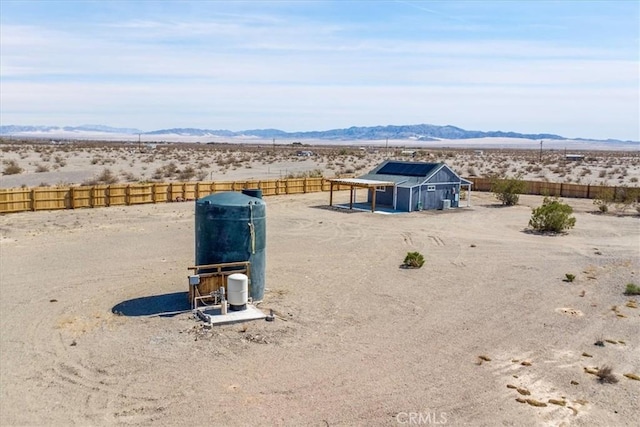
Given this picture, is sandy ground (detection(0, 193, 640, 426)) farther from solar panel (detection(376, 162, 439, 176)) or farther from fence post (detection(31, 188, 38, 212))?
solar panel (detection(376, 162, 439, 176))

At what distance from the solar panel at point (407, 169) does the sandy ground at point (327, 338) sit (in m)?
12.7

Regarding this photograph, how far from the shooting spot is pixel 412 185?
1378 inches

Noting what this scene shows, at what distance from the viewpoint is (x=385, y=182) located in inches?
1405

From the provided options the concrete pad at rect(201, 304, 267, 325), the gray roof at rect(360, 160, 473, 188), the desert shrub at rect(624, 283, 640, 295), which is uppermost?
the gray roof at rect(360, 160, 473, 188)

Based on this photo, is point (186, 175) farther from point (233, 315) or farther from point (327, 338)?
point (327, 338)

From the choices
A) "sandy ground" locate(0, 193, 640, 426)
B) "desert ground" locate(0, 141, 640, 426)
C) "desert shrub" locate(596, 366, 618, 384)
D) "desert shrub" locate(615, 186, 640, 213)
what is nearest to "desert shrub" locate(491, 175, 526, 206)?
"desert shrub" locate(615, 186, 640, 213)

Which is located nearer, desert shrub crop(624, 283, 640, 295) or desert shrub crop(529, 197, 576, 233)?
desert shrub crop(624, 283, 640, 295)

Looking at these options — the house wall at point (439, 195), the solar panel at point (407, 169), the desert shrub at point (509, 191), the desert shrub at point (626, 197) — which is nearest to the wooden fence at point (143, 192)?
the desert shrub at point (626, 197)

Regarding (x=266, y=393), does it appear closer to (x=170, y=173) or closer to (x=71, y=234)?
(x=71, y=234)

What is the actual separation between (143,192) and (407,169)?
1611cm

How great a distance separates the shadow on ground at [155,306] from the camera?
47.0 feet

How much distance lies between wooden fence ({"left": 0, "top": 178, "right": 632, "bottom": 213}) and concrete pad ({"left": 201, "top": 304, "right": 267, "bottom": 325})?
20.2 metres

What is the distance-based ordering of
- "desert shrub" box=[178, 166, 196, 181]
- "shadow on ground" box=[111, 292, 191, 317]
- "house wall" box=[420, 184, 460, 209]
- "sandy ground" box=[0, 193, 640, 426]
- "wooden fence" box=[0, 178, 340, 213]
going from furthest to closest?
"desert shrub" box=[178, 166, 196, 181] < "house wall" box=[420, 184, 460, 209] < "wooden fence" box=[0, 178, 340, 213] < "shadow on ground" box=[111, 292, 191, 317] < "sandy ground" box=[0, 193, 640, 426]

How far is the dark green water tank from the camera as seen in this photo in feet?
48.3
